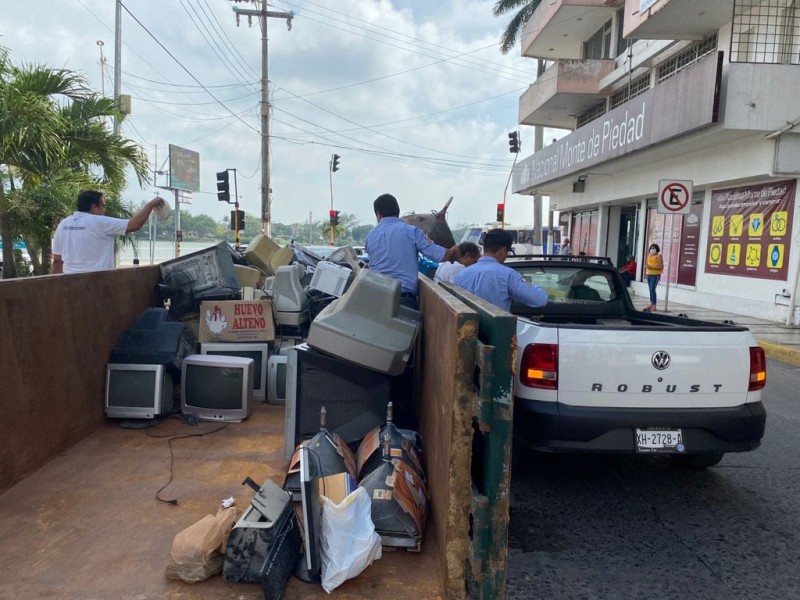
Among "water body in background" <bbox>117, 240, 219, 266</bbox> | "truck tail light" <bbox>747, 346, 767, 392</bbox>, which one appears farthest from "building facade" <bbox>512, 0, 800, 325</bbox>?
"water body in background" <bbox>117, 240, 219, 266</bbox>

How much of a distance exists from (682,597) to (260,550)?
1948 mm

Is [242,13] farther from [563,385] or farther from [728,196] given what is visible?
[563,385]

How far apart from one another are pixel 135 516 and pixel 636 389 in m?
2.74

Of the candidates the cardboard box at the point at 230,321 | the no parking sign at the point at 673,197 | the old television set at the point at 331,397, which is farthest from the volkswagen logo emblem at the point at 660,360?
the no parking sign at the point at 673,197

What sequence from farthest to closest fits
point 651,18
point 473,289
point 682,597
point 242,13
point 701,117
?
point 242,13, point 651,18, point 701,117, point 473,289, point 682,597

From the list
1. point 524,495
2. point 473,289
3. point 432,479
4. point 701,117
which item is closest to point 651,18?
point 701,117

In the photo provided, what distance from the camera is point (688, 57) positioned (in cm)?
1566

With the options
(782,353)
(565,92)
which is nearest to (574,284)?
(782,353)

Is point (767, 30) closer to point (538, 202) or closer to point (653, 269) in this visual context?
point (653, 269)

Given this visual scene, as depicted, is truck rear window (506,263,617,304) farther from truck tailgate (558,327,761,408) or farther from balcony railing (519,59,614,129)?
balcony railing (519,59,614,129)

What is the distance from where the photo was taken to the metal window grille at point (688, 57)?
14391mm

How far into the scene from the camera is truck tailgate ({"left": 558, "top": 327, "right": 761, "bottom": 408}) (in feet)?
11.2

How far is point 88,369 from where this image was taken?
3826mm

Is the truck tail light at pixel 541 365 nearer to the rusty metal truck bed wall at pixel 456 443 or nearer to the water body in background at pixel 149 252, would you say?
the rusty metal truck bed wall at pixel 456 443
